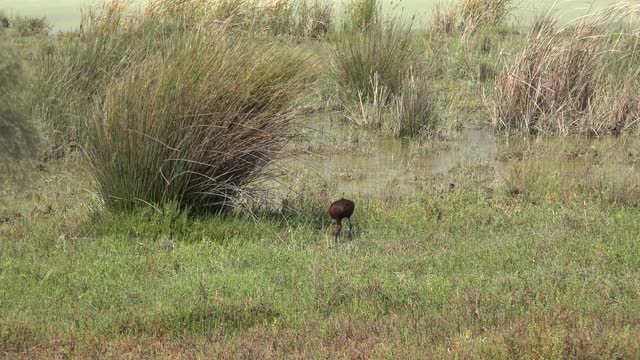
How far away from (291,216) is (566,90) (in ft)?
14.7

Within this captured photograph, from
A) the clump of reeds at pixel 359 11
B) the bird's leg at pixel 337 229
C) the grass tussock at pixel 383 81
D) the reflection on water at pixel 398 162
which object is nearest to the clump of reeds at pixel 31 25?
the clump of reeds at pixel 359 11

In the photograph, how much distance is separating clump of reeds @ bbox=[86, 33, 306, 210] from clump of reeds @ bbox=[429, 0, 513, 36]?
10.2m

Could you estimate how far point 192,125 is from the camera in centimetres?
683

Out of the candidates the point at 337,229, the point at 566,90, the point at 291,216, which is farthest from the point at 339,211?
the point at 566,90

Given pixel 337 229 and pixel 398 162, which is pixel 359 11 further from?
pixel 337 229

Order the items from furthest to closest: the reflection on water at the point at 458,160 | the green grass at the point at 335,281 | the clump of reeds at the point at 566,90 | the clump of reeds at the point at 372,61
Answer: the clump of reeds at the point at 372,61
the clump of reeds at the point at 566,90
the reflection on water at the point at 458,160
the green grass at the point at 335,281

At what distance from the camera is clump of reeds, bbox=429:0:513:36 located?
17.4 m

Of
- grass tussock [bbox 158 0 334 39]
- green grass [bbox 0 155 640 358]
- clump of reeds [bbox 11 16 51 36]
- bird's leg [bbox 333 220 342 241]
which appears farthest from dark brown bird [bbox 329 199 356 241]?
clump of reeds [bbox 11 16 51 36]

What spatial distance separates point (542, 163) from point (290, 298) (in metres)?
4.41

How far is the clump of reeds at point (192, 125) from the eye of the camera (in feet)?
22.7

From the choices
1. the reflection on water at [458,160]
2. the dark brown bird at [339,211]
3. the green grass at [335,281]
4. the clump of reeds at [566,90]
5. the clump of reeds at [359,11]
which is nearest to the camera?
the green grass at [335,281]

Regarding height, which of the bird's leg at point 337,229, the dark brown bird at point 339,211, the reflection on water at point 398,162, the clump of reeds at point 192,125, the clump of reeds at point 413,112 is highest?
the clump of reeds at point 192,125

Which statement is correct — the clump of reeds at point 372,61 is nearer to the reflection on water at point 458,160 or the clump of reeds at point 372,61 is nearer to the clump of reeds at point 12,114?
the reflection on water at point 458,160

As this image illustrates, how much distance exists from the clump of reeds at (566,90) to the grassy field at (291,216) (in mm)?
24
